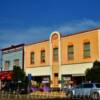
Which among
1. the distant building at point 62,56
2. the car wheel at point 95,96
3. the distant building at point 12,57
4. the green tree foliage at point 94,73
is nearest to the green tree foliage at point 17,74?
the distant building at point 62,56

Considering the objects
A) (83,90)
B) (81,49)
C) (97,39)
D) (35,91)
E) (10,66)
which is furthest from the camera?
(10,66)

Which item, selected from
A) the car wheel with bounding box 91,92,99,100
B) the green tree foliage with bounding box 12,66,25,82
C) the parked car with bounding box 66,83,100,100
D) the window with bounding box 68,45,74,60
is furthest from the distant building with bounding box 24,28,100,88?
the car wheel with bounding box 91,92,99,100

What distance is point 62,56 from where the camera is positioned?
6488cm

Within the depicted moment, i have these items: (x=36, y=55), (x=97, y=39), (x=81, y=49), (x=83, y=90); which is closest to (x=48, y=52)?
(x=36, y=55)

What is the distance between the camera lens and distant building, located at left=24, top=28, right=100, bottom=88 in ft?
191

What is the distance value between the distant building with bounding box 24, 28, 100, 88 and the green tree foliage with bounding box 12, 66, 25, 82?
70.1 inches

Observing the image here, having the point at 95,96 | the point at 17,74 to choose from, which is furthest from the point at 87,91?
the point at 17,74

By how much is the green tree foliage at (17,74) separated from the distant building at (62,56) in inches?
70.1

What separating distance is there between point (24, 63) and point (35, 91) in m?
11.2

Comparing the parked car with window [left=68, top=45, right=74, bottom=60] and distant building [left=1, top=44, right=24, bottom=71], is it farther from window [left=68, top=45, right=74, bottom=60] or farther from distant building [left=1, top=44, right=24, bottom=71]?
distant building [left=1, top=44, right=24, bottom=71]

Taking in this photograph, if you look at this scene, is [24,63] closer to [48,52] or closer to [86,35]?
[48,52]

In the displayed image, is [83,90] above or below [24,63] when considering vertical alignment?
below

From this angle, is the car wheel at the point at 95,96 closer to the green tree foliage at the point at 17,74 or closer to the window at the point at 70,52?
the window at the point at 70,52

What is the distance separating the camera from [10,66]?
80.3m
